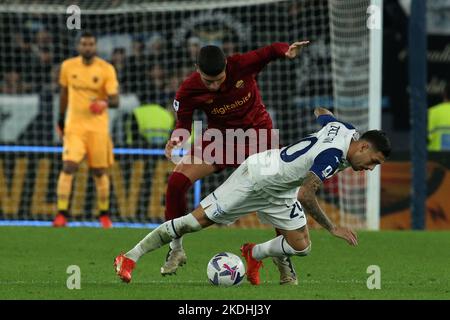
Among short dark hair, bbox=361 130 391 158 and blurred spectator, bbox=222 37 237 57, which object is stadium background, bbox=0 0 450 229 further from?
short dark hair, bbox=361 130 391 158

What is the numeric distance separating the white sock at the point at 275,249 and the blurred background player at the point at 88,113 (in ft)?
19.0

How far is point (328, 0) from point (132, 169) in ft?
12.0

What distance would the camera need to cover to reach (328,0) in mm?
17250

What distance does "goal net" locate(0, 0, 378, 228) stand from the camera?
16094mm

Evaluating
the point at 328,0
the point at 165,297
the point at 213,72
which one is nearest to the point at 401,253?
the point at 213,72

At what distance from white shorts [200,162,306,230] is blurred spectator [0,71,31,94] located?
32.6 ft

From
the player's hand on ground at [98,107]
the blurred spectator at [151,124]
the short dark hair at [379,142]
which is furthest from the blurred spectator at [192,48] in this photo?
the short dark hair at [379,142]

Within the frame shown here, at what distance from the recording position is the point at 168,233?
9.16m

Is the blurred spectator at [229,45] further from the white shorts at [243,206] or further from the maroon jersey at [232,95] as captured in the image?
the white shorts at [243,206]

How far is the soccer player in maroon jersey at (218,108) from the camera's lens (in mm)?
9820
